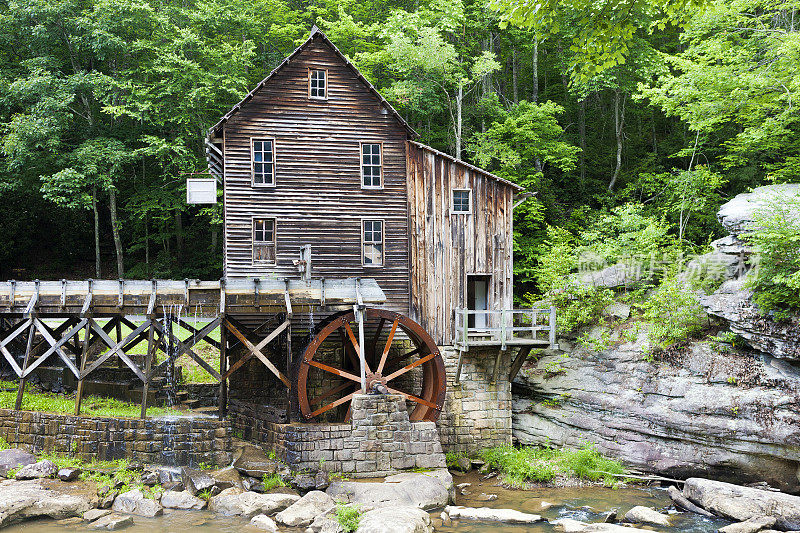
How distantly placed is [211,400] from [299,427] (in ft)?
17.8

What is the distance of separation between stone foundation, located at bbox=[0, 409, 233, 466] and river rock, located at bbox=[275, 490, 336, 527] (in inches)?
96.4

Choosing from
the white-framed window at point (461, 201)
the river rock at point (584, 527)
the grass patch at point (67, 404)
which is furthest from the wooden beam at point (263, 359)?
the white-framed window at point (461, 201)

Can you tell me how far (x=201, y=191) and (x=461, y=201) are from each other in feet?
22.8

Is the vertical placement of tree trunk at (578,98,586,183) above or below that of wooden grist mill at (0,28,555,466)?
above

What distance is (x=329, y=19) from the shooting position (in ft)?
87.2

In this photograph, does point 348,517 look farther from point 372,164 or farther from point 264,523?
point 372,164

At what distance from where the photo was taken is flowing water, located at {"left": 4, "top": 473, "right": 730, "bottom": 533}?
10891mm

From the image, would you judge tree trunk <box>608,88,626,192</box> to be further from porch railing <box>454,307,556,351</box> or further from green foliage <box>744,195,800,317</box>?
green foliage <box>744,195,800,317</box>

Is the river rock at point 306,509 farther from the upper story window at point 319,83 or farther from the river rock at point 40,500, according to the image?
the upper story window at point 319,83

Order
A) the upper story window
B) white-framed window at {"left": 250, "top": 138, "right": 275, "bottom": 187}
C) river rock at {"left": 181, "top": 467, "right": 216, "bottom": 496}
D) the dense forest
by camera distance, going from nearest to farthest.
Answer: river rock at {"left": 181, "top": 467, "right": 216, "bottom": 496}
white-framed window at {"left": 250, "top": 138, "right": 275, "bottom": 187}
the upper story window
the dense forest

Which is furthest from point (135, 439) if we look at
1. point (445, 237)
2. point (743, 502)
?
point (743, 502)

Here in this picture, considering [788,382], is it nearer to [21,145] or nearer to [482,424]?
[482,424]

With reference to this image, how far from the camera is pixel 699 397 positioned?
14.3 metres

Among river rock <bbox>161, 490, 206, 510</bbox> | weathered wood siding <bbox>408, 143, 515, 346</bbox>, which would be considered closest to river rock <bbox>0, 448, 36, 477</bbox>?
river rock <bbox>161, 490, 206, 510</bbox>
